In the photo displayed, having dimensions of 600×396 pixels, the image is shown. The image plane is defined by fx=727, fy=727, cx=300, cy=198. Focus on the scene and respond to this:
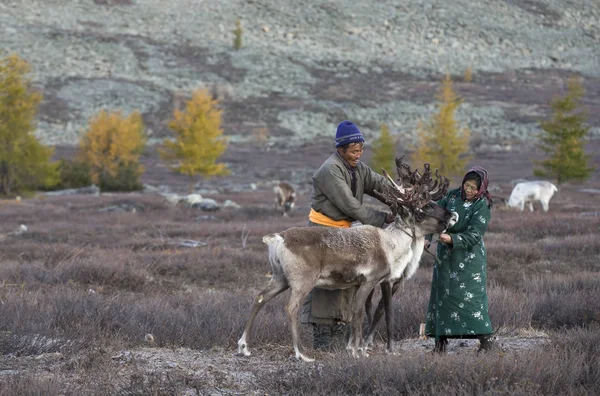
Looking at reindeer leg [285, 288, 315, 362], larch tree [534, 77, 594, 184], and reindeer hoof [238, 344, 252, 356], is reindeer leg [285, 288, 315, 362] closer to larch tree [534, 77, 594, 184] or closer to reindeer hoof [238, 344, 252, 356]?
reindeer hoof [238, 344, 252, 356]

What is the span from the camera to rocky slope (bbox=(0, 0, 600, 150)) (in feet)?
220

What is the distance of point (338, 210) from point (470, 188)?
119 cm

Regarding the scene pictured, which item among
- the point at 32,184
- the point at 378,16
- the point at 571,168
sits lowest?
the point at 32,184

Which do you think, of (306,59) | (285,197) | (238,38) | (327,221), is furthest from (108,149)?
(238,38)

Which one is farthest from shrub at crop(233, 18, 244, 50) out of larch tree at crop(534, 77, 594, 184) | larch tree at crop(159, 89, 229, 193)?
larch tree at crop(534, 77, 594, 184)

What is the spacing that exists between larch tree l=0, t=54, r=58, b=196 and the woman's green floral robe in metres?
27.7

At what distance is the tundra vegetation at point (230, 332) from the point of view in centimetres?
491

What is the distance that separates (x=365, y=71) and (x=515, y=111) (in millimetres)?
19681

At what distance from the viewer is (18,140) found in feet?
105

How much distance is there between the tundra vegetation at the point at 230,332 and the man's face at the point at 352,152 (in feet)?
5.68

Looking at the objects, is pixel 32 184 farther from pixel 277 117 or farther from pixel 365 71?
pixel 365 71

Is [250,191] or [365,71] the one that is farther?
[365,71]

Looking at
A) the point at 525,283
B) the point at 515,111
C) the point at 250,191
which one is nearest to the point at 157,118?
the point at 250,191

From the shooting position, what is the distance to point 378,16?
99.7 meters
